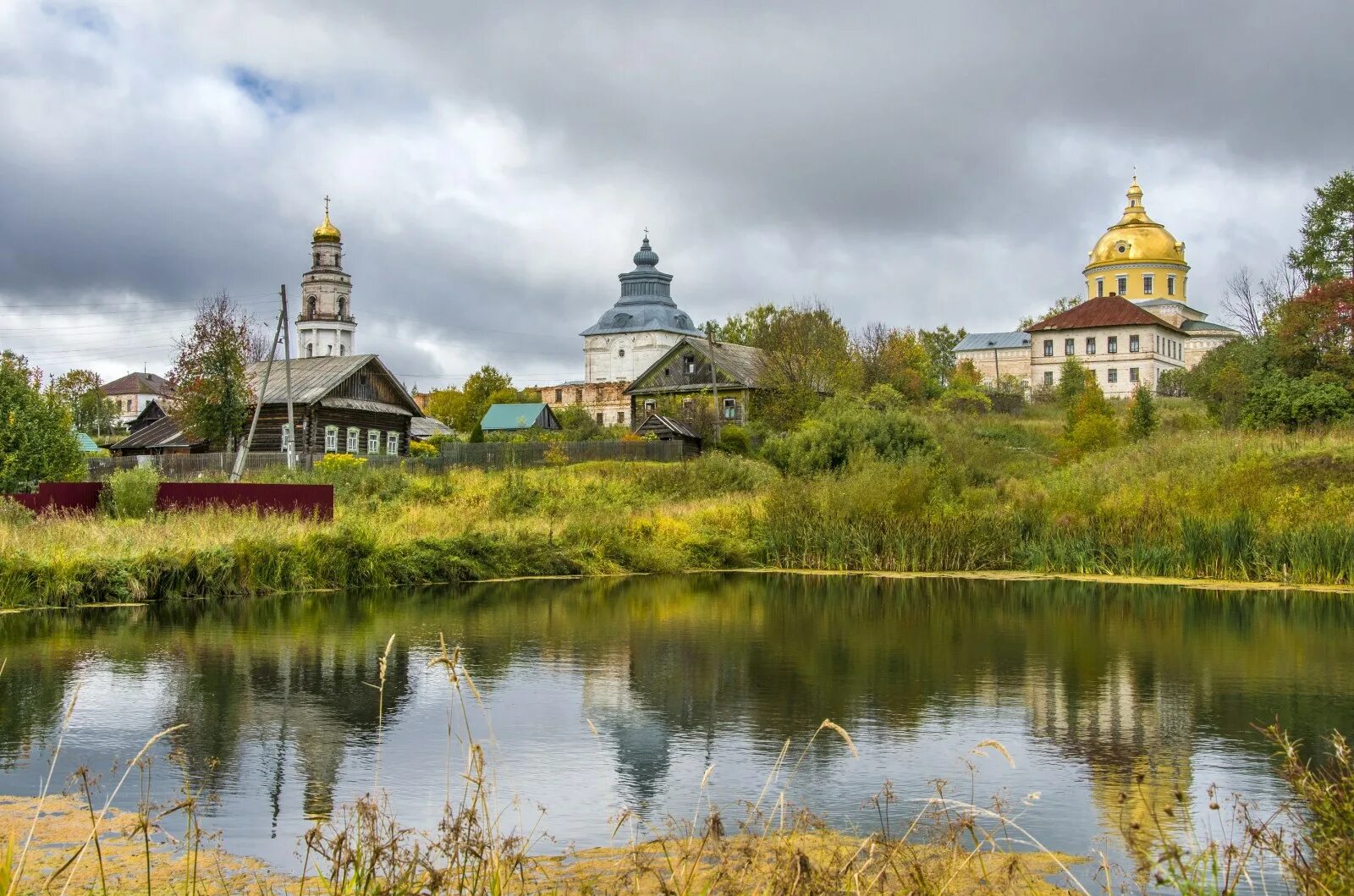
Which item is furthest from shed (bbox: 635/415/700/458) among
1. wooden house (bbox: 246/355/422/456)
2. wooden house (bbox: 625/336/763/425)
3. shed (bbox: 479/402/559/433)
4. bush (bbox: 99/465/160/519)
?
bush (bbox: 99/465/160/519)

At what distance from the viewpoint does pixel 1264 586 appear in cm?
2486

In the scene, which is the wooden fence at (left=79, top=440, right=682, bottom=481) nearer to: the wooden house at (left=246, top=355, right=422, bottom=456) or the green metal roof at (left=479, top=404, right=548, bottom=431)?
the wooden house at (left=246, top=355, right=422, bottom=456)

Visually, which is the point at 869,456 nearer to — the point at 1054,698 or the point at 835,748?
the point at 1054,698

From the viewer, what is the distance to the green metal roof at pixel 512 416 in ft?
244

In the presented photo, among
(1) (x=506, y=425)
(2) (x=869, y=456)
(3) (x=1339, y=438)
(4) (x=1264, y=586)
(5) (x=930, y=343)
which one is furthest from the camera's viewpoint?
(5) (x=930, y=343)

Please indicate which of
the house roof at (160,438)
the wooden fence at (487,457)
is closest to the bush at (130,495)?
the wooden fence at (487,457)

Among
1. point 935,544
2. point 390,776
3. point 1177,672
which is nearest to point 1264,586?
point 935,544

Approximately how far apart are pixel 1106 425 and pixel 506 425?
1483 inches

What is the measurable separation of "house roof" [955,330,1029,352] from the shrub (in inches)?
1593


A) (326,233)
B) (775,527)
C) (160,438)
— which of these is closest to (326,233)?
(326,233)

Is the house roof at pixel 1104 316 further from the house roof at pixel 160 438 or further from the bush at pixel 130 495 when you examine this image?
the bush at pixel 130 495

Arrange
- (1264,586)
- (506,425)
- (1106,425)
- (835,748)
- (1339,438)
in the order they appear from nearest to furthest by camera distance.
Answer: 1. (835,748)
2. (1264,586)
3. (1339,438)
4. (1106,425)
5. (506,425)

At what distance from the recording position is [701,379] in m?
69.8

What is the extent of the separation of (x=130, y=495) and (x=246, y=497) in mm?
2225
